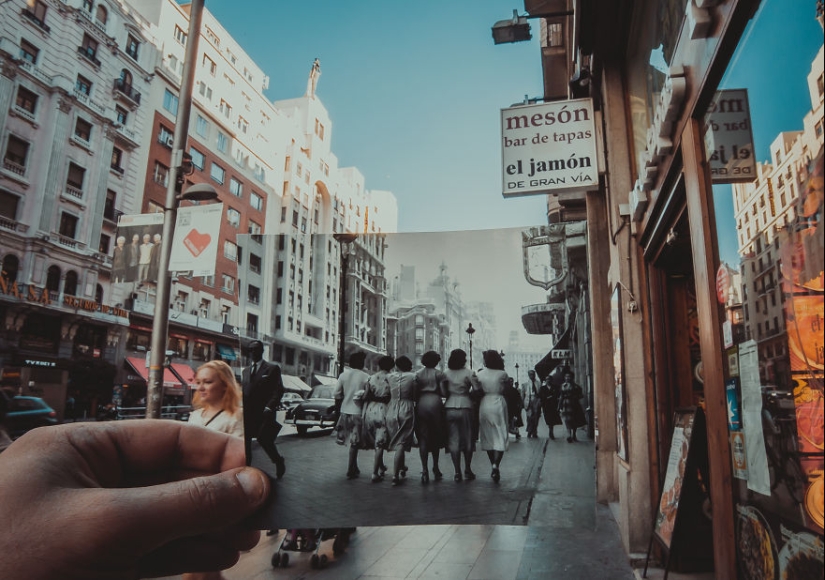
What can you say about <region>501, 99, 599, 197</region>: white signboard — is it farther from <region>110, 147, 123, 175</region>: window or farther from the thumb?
<region>110, 147, 123, 175</region>: window

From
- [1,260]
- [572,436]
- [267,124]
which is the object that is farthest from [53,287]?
[572,436]

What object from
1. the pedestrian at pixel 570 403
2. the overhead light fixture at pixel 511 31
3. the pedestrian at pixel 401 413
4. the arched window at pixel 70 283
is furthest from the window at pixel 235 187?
the pedestrian at pixel 401 413

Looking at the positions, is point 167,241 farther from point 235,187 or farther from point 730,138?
point 235,187

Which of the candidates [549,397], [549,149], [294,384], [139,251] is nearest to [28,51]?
[139,251]

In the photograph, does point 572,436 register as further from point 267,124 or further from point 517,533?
point 267,124

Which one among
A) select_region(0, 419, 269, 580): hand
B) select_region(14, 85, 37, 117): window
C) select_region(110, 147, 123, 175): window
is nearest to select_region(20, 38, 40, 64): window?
select_region(14, 85, 37, 117): window

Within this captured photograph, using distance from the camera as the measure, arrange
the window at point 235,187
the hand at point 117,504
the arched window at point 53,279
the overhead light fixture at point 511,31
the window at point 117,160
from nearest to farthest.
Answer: the hand at point 117,504, the overhead light fixture at point 511,31, the arched window at point 53,279, the window at point 117,160, the window at point 235,187

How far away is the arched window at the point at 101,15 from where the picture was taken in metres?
31.1

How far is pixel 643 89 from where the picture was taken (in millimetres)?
4285

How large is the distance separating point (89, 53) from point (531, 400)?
35913mm

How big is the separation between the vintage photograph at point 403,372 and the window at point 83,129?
33.0 m

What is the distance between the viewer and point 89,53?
30500 mm

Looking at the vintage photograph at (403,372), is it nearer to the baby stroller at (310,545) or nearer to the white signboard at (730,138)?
the white signboard at (730,138)

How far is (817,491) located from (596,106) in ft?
16.6
